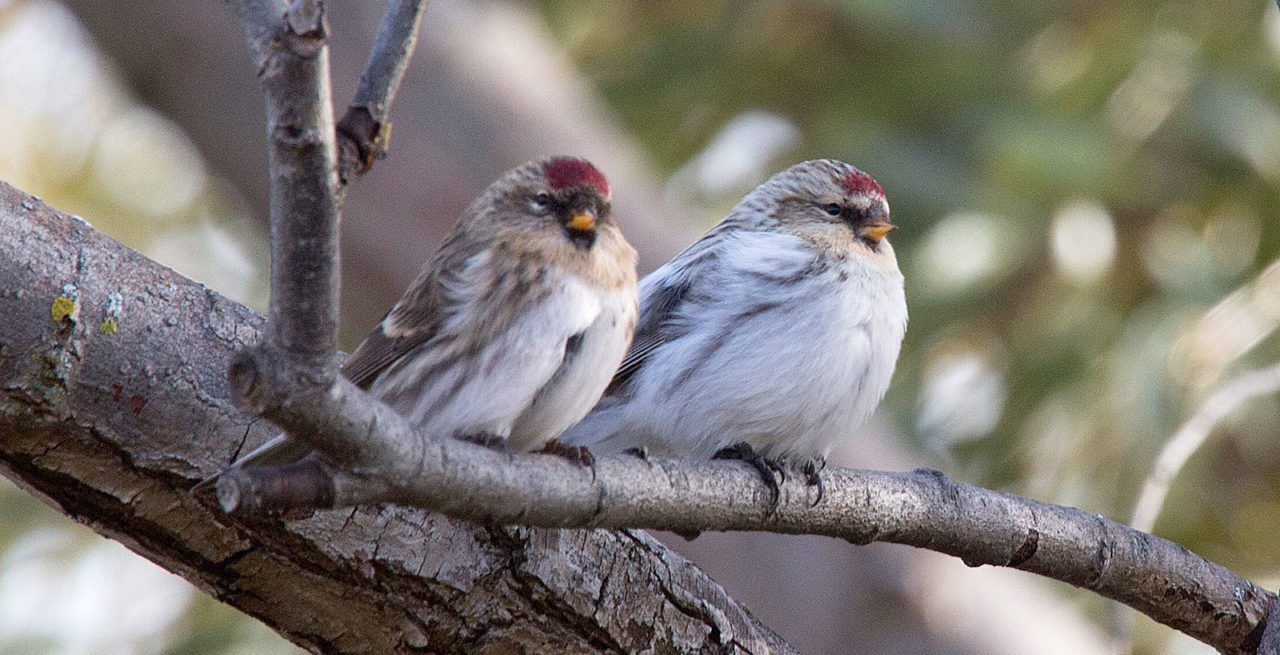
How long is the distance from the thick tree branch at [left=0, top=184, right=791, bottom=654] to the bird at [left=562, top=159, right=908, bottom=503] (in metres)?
0.52

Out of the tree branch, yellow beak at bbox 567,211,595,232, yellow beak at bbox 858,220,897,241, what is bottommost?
the tree branch

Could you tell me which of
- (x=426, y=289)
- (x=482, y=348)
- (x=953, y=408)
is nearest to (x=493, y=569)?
(x=482, y=348)

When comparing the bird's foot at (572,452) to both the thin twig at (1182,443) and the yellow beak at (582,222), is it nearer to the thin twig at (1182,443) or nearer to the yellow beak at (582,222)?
the yellow beak at (582,222)

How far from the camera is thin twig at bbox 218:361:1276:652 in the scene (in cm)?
140

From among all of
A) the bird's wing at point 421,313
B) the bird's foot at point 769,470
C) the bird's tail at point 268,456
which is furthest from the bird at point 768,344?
the bird's tail at point 268,456

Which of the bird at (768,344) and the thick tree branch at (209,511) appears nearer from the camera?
the thick tree branch at (209,511)

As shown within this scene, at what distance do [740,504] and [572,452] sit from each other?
0.27 meters

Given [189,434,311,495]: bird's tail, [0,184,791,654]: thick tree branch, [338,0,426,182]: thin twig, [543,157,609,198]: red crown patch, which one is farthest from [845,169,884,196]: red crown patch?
[338,0,426,182]: thin twig

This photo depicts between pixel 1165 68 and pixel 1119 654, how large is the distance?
199 cm

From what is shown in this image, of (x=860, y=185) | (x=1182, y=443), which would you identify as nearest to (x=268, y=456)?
(x=1182, y=443)

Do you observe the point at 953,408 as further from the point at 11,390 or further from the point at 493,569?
the point at 11,390

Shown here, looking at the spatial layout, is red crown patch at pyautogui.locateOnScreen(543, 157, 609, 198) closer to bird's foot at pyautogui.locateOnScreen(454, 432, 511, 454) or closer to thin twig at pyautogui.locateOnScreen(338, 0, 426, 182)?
bird's foot at pyautogui.locateOnScreen(454, 432, 511, 454)

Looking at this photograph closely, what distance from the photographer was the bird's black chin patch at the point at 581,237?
2137 millimetres

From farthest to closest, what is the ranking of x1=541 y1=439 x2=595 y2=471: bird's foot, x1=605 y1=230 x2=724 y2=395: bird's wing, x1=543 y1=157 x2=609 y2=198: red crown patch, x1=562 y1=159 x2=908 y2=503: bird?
x1=605 y1=230 x2=724 y2=395: bird's wing, x1=562 y1=159 x2=908 y2=503: bird, x1=543 y1=157 x2=609 y2=198: red crown patch, x1=541 y1=439 x2=595 y2=471: bird's foot
